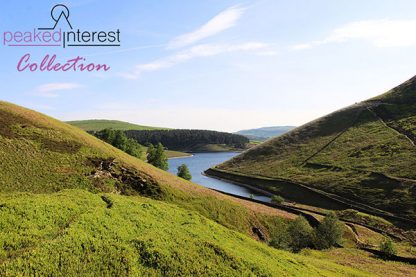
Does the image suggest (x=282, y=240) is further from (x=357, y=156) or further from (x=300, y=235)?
(x=357, y=156)

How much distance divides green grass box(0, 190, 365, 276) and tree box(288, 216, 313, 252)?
24781mm

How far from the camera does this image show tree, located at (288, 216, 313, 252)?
55.9 m

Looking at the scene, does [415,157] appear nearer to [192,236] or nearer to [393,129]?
[393,129]

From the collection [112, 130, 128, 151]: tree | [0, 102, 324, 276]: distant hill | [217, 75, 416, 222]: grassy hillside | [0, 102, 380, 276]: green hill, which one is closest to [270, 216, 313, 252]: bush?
[0, 102, 380, 276]: green hill

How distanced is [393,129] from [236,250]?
147 metres

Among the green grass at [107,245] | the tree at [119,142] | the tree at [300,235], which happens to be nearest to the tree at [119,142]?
the tree at [119,142]

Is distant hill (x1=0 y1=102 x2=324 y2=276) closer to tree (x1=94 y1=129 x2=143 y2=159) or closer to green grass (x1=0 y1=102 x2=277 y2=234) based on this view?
green grass (x1=0 y1=102 x2=277 y2=234)

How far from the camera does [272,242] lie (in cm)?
5034

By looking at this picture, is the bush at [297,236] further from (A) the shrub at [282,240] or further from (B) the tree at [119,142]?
(B) the tree at [119,142]

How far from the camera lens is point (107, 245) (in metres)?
21.8

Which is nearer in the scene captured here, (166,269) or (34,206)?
(166,269)

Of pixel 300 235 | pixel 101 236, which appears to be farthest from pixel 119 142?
pixel 101 236

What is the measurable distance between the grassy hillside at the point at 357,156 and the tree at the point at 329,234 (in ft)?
120

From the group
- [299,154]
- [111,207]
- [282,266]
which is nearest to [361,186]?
[299,154]
